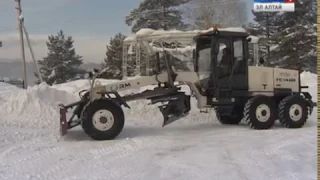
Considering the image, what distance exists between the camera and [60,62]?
48062 millimetres

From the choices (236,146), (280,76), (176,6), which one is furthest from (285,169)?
(176,6)

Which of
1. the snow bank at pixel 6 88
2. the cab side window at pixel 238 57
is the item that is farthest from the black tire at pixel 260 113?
the snow bank at pixel 6 88

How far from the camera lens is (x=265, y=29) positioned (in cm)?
4291

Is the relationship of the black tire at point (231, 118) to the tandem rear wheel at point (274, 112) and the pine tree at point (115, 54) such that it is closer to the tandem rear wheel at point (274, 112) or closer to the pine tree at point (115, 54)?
the tandem rear wheel at point (274, 112)

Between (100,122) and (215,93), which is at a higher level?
(215,93)

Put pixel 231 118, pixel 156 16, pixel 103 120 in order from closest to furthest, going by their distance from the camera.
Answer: pixel 103 120 → pixel 231 118 → pixel 156 16

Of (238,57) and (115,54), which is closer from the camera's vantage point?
(238,57)

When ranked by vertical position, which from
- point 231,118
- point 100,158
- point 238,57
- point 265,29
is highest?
point 265,29

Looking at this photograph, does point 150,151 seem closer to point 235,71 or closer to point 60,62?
point 235,71

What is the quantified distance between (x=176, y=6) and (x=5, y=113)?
31.9 metres

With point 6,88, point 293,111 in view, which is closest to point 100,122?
point 293,111

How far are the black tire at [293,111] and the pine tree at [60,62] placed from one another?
35.5 meters

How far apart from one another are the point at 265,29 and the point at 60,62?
19986 millimetres

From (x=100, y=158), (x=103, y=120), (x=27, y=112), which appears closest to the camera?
(x=100, y=158)
